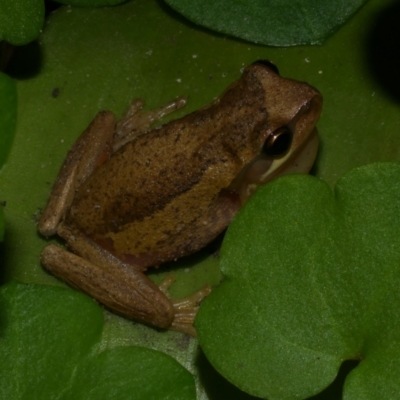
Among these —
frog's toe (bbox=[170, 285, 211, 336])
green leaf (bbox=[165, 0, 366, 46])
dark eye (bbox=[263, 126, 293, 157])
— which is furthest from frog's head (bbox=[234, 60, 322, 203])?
frog's toe (bbox=[170, 285, 211, 336])

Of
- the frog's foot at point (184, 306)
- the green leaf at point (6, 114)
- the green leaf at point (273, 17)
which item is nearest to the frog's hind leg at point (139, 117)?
the green leaf at point (273, 17)

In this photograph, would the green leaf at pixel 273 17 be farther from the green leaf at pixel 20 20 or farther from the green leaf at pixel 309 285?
the green leaf at pixel 309 285

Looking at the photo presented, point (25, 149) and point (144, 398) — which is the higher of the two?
point (25, 149)

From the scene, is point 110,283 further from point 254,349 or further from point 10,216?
point 254,349

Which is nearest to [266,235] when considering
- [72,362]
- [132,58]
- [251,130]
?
[251,130]

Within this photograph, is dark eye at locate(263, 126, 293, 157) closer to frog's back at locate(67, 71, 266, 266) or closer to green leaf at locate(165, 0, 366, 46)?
frog's back at locate(67, 71, 266, 266)

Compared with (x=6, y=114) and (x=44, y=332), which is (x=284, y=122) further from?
(x=44, y=332)
